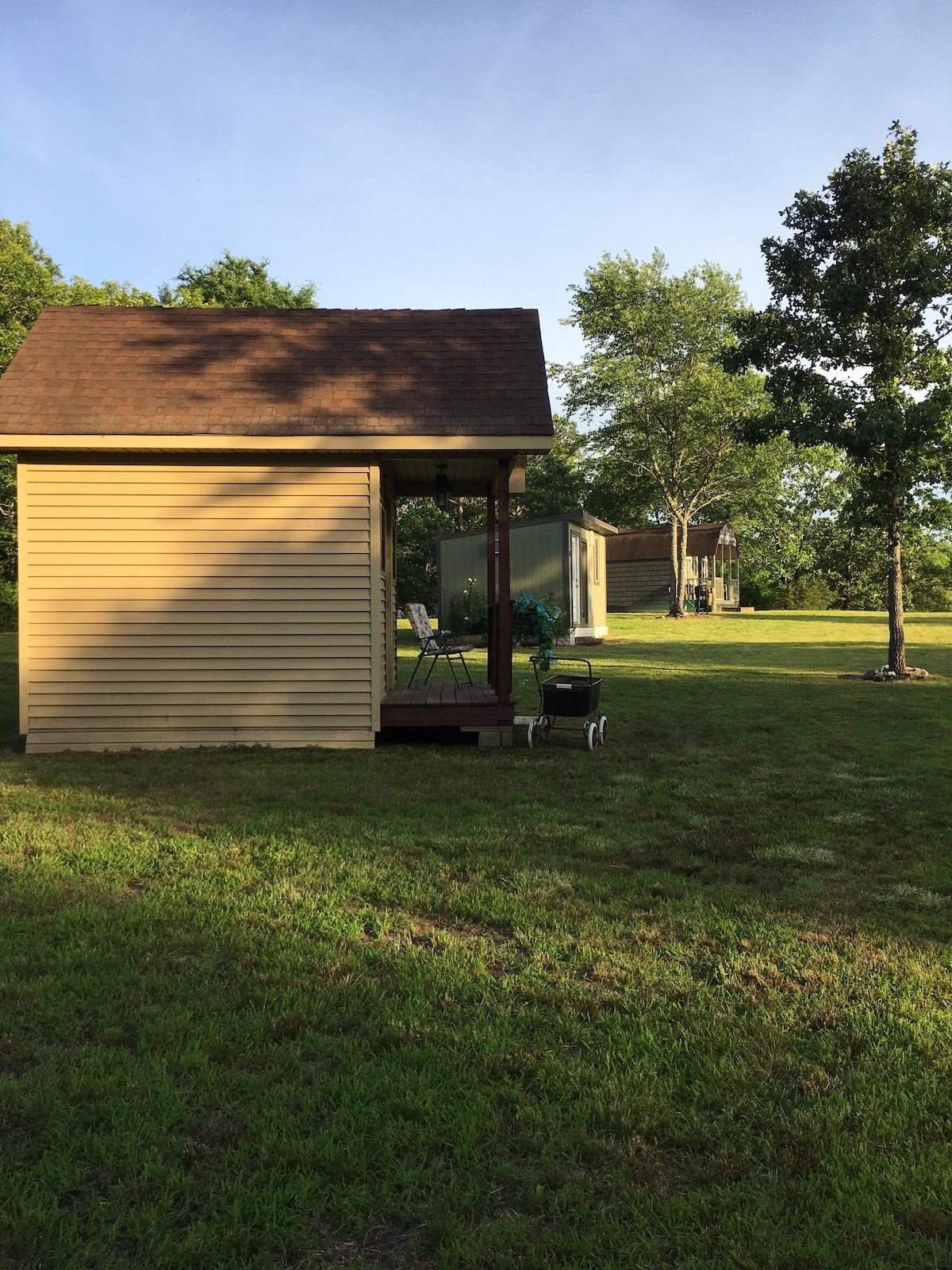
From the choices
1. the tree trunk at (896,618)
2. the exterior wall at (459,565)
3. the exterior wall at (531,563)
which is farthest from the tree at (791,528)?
the tree trunk at (896,618)

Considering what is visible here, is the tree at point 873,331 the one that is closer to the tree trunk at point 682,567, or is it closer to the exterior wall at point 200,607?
the exterior wall at point 200,607

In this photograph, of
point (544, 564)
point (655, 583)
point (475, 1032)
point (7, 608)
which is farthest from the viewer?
point (655, 583)

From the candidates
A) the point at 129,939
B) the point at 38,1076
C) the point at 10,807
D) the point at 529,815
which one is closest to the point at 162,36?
the point at 10,807

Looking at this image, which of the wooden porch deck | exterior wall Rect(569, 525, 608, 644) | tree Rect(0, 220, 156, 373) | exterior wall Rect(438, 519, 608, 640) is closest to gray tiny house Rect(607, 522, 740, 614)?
exterior wall Rect(569, 525, 608, 644)

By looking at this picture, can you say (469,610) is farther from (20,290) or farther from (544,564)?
(20,290)

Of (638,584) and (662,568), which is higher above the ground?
(662,568)

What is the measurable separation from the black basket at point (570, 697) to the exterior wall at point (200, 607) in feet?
5.42

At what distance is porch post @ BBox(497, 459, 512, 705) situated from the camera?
7930mm

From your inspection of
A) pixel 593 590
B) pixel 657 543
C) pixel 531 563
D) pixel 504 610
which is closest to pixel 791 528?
pixel 657 543

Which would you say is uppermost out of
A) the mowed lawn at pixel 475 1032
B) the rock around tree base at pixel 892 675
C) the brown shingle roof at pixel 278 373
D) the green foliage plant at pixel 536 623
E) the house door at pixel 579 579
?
the brown shingle roof at pixel 278 373

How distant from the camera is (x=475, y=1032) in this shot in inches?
106

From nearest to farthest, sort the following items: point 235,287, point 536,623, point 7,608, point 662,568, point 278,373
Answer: point 278,373 < point 536,623 < point 7,608 < point 235,287 < point 662,568

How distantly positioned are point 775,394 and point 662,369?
18.3 metres

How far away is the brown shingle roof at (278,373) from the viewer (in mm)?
7789
